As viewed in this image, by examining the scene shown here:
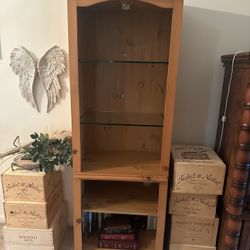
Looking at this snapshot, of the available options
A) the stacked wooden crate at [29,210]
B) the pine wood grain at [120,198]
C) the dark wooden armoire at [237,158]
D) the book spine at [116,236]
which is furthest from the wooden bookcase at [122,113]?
the dark wooden armoire at [237,158]

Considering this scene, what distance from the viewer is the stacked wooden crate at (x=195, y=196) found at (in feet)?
4.64

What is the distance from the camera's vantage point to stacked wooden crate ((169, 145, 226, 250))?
141 centimetres

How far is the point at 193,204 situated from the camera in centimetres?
151

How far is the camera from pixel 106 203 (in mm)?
1591

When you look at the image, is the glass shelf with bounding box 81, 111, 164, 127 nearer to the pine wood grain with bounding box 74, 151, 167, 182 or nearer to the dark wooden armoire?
the pine wood grain with bounding box 74, 151, 167, 182

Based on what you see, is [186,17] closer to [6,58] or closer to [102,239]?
[6,58]

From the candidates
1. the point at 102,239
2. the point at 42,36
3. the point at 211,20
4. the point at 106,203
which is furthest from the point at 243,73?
the point at 102,239

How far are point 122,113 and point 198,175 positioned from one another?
0.61 meters

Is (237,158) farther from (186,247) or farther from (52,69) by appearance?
(52,69)

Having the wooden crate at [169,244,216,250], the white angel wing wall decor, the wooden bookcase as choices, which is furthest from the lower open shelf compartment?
the white angel wing wall decor

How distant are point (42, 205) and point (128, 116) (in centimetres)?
78

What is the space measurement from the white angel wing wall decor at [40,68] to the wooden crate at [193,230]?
116 cm

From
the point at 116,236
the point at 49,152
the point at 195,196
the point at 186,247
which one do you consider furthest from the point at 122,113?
the point at 186,247

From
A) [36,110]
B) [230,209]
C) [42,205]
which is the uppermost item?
[36,110]
